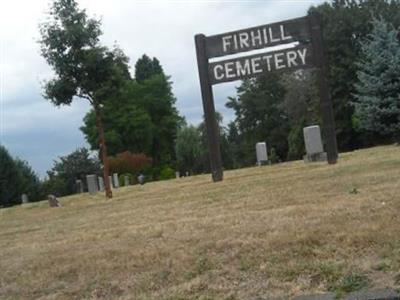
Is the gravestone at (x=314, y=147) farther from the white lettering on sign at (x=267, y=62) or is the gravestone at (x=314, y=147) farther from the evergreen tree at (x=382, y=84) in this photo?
the evergreen tree at (x=382, y=84)

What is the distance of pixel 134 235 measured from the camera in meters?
9.27

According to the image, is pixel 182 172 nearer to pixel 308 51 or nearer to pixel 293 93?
pixel 293 93

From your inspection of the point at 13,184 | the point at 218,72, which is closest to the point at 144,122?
the point at 13,184

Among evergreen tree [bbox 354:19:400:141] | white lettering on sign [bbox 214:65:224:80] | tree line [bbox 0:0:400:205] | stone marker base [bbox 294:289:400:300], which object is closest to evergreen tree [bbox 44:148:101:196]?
tree line [bbox 0:0:400:205]

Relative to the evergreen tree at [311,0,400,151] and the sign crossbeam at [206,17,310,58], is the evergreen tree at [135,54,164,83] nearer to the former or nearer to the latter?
the evergreen tree at [311,0,400,151]

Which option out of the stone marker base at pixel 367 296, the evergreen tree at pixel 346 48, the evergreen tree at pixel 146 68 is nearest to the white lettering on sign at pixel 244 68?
the stone marker base at pixel 367 296

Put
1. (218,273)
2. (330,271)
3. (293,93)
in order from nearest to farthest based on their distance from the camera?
(330,271) < (218,273) < (293,93)

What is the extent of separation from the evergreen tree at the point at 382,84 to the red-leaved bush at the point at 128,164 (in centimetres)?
3101

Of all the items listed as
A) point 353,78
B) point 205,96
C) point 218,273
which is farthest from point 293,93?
point 218,273

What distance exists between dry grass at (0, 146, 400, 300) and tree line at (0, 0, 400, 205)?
10.3 m

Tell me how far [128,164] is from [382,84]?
34.0 metres

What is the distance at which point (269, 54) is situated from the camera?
54.7 ft

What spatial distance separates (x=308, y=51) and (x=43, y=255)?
9.73m

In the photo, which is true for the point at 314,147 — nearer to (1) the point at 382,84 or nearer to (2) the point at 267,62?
(2) the point at 267,62
